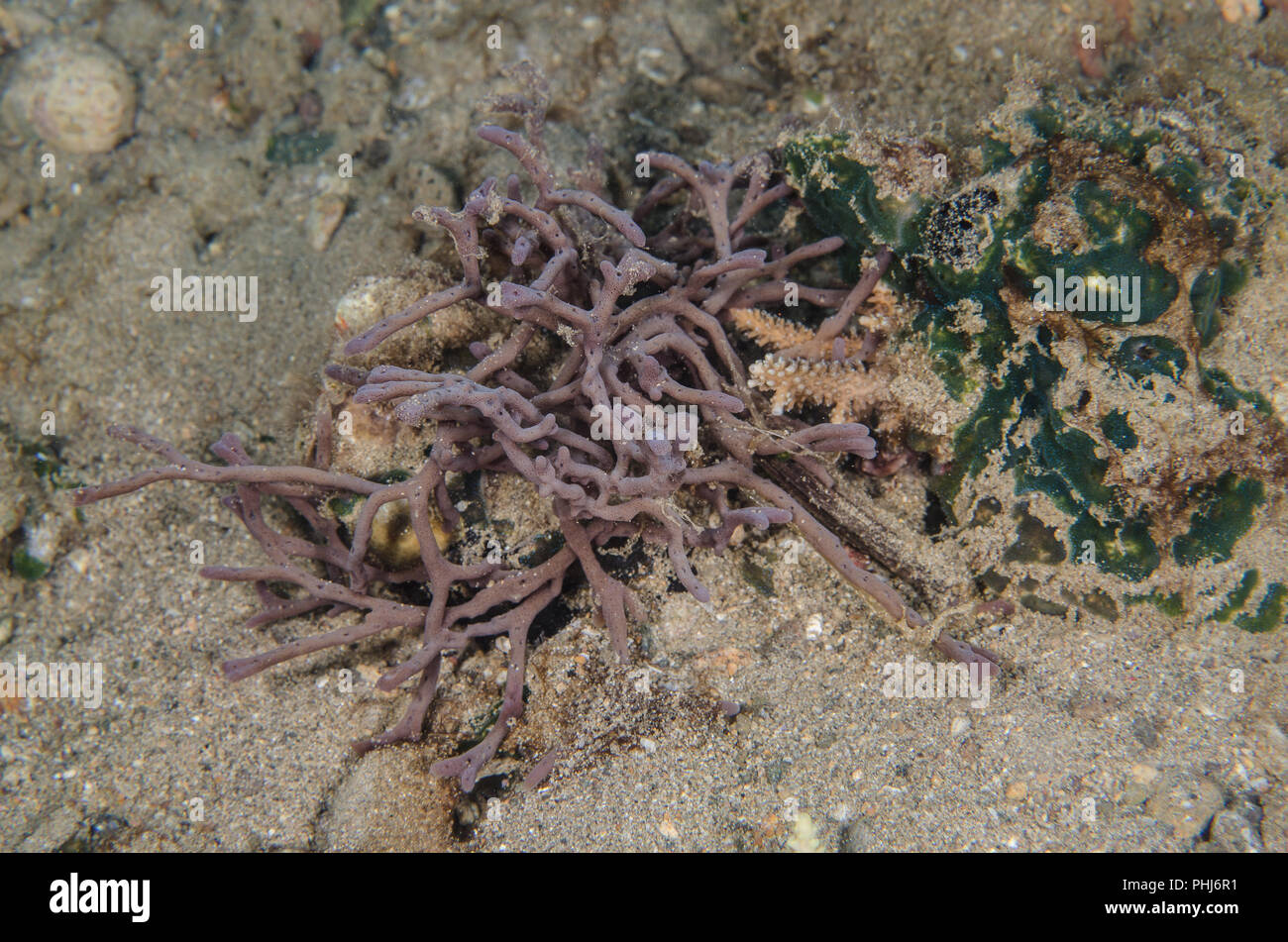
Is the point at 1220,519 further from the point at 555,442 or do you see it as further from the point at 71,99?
the point at 71,99

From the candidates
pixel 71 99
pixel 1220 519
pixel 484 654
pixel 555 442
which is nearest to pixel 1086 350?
pixel 1220 519

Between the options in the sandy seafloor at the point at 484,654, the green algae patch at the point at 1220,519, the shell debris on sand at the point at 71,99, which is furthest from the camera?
the shell debris on sand at the point at 71,99

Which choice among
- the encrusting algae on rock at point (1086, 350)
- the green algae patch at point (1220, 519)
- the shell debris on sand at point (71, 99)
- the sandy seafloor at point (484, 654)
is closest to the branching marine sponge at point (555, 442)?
the sandy seafloor at point (484, 654)

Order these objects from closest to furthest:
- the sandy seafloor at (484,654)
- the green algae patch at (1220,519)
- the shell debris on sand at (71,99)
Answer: the sandy seafloor at (484,654), the green algae patch at (1220,519), the shell debris on sand at (71,99)

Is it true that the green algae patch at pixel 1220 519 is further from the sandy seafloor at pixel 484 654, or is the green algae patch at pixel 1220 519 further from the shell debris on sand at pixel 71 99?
the shell debris on sand at pixel 71 99

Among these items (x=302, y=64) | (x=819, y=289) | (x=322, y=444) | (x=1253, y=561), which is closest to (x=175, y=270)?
(x=302, y=64)
